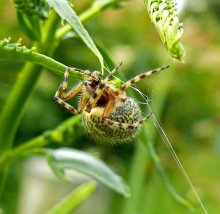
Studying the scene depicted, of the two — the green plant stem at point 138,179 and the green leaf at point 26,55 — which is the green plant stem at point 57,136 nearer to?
the green leaf at point 26,55

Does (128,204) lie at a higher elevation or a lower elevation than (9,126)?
lower

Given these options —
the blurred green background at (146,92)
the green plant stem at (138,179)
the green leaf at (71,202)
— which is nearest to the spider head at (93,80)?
the green leaf at (71,202)

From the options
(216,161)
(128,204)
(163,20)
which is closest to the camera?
(163,20)

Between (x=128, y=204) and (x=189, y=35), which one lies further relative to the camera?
(x=189, y=35)

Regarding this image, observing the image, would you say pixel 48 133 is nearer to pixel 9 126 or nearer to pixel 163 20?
pixel 9 126

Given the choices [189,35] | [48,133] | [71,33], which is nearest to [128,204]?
[48,133]

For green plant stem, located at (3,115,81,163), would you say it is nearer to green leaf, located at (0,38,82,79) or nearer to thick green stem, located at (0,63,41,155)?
thick green stem, located at (0,63,41,155)

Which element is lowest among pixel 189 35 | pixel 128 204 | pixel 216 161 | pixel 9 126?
pixel 216 161
